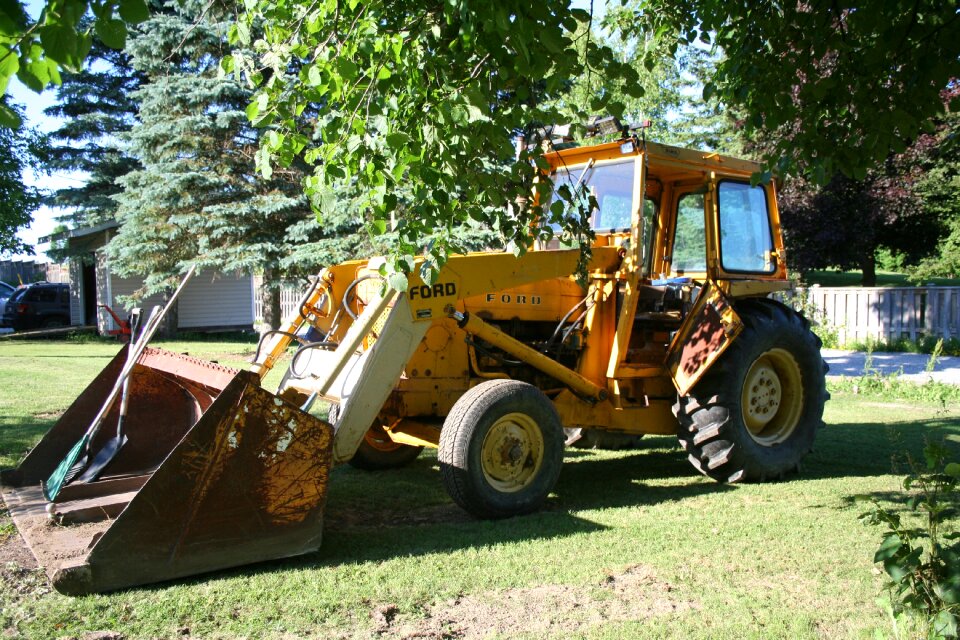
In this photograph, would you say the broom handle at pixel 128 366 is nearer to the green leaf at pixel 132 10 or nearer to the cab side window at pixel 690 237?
the green leaf at pixel 132 10

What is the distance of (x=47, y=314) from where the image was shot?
88.3 feet

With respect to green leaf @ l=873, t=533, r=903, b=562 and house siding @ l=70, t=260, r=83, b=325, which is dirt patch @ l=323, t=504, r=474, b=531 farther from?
house siding @ l=70, t=260, r=83, b=325

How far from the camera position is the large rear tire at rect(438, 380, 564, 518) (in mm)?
5398

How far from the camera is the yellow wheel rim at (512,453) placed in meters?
5.66

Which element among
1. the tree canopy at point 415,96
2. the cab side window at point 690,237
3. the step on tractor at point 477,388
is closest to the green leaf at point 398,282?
the tree canopy at point 415,96

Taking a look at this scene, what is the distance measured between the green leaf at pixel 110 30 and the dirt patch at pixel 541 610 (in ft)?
9.00

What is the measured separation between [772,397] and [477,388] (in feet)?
10.5

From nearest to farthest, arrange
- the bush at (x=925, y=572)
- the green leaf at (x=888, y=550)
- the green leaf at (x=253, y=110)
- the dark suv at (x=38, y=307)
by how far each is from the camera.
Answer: the bush at (x=925, y=572), the green leaf at (x=888, y=550), the green leaf at (x=253, y=110), the dark suv at (x=38, y=307)

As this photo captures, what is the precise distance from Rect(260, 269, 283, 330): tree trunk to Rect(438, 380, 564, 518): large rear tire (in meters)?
12.1

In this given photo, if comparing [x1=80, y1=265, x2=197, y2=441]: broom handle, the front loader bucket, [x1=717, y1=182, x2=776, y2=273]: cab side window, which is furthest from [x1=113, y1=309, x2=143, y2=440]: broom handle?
[x1=717, y1=182, x2=776, y2=273]: cab side window

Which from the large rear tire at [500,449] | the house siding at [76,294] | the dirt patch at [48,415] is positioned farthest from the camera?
the house siding at [76,294]

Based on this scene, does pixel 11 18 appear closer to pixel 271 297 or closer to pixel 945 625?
pixel 945 625

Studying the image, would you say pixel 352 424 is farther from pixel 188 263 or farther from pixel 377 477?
pixel 188 263

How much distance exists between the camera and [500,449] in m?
5.71
